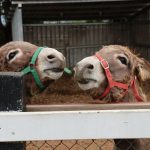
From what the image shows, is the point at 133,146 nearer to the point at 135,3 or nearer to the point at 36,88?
the point at 36,88

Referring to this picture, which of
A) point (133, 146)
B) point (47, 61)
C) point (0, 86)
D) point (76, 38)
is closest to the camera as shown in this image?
point (0, 86)

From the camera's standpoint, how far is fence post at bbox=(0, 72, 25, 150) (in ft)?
5.61

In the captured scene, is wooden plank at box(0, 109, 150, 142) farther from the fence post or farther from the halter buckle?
the halter buckle

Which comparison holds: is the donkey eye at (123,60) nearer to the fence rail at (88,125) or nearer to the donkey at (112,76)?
the donkey at (112,76)

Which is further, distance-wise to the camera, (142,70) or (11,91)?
(142,70)

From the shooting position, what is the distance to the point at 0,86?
171cm

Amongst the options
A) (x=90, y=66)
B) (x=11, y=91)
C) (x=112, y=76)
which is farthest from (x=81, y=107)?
(x=112, y=76)

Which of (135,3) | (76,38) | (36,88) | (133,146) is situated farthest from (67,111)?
(76,38)

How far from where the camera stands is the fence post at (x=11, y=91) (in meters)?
1.71

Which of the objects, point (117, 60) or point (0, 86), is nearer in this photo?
point (0, 86)

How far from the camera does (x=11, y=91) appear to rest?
1717mm

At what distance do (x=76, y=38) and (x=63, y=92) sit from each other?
3002 mm

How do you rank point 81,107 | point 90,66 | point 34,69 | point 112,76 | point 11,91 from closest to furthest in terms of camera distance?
1. point 11,91
2. point 81,107
3. point 90,66
4. point 112,76
5. point 34,69

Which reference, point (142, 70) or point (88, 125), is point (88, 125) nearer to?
point (88, 125)
